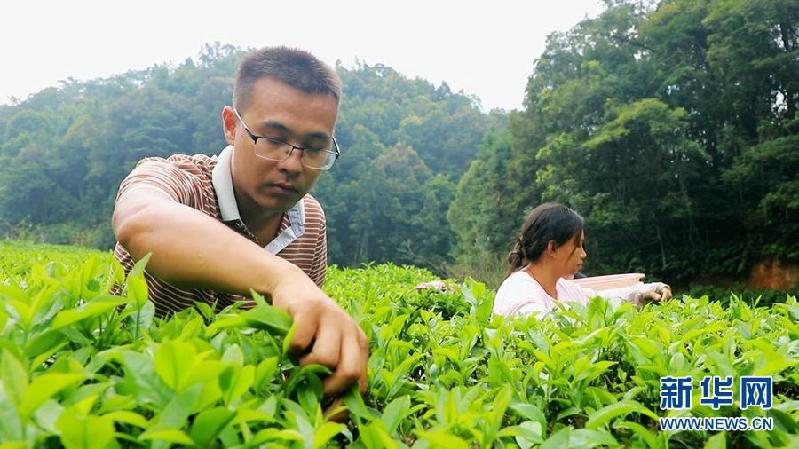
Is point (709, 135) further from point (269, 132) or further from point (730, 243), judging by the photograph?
point (269, 132)

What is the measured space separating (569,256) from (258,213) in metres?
2.05

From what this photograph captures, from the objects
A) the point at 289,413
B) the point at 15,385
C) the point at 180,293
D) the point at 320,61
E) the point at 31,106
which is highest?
the point at 31,106

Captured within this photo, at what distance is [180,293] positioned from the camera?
6.45 ft

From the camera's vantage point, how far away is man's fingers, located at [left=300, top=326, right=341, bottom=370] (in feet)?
2.75

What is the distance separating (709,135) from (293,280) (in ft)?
88.3

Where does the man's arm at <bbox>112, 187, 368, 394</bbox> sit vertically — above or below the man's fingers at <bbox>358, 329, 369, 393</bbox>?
above

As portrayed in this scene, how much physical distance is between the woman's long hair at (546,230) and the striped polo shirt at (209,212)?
1.38 metres

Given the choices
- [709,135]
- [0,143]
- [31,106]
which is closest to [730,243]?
[709,135]

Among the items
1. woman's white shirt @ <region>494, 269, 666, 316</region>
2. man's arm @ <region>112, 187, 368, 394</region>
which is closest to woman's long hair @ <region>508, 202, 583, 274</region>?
woman's white shirt @ <region>494, 269, 666, 316</region>

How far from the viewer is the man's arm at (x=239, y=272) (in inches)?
33.5

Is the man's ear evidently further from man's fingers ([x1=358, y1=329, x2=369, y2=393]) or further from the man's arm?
man's fingers ([x1=358, y1=329, x2=369, y2=393])

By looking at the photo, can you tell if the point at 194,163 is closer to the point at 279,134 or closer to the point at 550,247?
the point at 279,134

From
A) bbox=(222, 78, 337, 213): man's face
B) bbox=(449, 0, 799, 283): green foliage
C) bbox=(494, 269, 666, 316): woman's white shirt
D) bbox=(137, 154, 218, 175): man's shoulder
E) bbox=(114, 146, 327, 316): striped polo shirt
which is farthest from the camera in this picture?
bbox=(449, 0, 799, 283): green foliage

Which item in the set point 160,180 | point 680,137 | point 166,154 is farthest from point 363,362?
point 166,154
